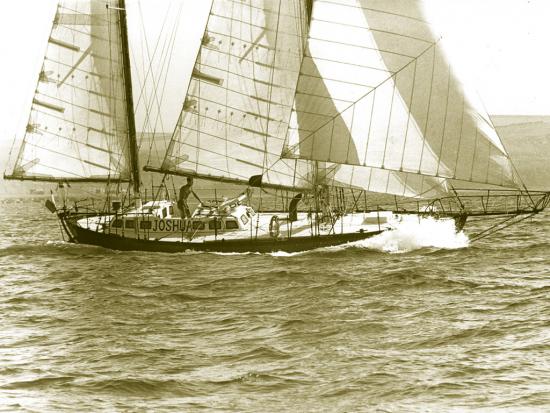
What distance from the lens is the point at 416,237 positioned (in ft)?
131

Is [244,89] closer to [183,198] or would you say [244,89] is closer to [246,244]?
[183,198]

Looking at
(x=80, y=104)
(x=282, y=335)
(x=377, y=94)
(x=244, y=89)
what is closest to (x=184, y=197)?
(x=244, y=89)

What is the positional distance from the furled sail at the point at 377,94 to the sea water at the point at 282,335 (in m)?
4.25

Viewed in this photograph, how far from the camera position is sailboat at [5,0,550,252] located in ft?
116

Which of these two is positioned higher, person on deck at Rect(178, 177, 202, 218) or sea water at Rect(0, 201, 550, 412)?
person on deck at Rect(178, 177, 202, 218)

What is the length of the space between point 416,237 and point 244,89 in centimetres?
1007

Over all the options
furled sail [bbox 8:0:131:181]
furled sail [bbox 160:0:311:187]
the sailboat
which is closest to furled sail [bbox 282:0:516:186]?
the sailboat

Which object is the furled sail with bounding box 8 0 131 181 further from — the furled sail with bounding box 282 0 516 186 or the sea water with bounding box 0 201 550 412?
the furled sail with bounding box 282 0 516 186

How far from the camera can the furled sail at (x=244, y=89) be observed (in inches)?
1612

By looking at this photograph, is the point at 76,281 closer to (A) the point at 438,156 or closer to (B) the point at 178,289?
(B) the point at 178,289

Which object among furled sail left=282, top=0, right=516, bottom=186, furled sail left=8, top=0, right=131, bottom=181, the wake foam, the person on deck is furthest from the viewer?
furled sail left=8, top=0, right=131, bottom=181

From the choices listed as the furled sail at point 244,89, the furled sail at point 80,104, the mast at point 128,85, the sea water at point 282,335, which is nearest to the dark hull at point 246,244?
the sea water at point 282,335

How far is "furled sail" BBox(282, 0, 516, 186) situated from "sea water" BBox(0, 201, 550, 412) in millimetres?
4254

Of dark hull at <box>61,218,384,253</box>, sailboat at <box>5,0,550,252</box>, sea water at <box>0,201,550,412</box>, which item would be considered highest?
sailboat at <box>5,0,550,252</box>
